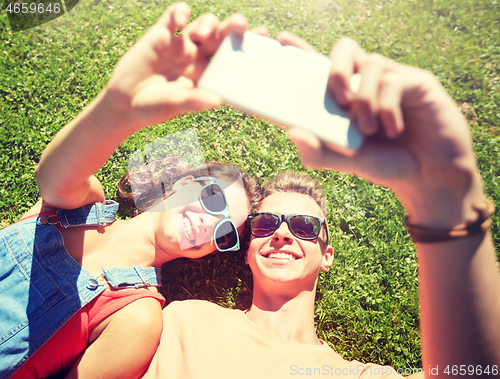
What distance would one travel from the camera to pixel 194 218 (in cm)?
279

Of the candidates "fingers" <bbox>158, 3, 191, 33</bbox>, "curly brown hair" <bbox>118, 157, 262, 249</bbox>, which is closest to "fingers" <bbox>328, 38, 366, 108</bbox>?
"fingers" <bbox>158, 3, 191, 33</bbox>

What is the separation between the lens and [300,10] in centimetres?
430

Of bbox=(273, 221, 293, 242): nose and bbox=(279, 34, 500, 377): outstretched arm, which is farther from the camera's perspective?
bbox=(273, 221, 293, 242): nose

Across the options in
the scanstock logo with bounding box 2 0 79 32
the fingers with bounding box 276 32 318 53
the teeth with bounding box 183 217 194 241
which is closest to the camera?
the fingers with bounding box 276 32 318 53

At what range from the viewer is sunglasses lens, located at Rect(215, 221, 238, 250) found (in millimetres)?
2850

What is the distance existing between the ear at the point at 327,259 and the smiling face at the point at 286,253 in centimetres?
6

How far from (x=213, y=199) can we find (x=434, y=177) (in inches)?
78.1

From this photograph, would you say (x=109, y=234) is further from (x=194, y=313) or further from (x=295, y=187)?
(x=295, y=187)

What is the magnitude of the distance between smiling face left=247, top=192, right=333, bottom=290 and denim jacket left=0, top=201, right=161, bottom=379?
1.29 metres

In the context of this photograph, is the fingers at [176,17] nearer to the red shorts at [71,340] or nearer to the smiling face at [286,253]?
the smiling face at [286,253]

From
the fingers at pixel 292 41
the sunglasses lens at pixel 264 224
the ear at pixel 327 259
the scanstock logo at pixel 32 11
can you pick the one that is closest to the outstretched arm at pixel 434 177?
the fingers at pixel 292 41

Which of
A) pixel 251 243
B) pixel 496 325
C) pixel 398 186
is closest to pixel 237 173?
pixel 251 243

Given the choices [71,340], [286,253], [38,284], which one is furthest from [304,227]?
[38,284]

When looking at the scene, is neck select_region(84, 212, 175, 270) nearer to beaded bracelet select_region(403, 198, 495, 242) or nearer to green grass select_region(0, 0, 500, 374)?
green grass select_region(0, 0, 500, 374)
